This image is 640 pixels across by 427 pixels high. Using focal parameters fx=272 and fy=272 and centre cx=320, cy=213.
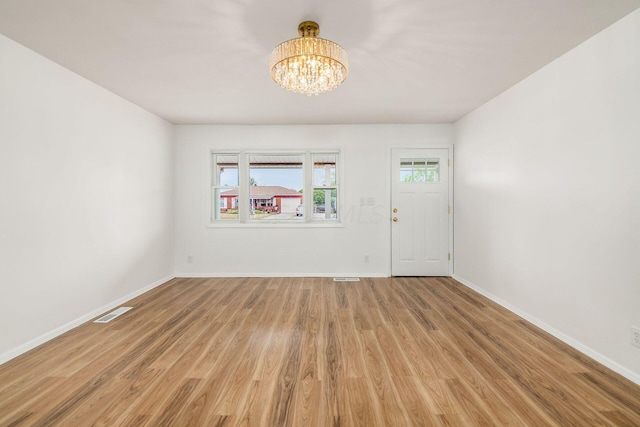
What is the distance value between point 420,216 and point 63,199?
4514mm

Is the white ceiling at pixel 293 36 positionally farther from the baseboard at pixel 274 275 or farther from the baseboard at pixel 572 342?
the baseboard at pixel 274 275

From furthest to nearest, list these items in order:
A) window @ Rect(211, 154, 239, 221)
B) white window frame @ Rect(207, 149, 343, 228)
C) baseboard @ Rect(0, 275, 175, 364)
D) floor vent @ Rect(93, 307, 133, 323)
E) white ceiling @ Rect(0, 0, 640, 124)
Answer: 1. window @ Rect(211, 154, 239, 221)
2. white window frame @ Rect(207, 149, 343, 228)
3. floor vent @ Rect(93, 307, 133, 323)
4. baseboard @ Rect(0, 275, 175, 364)
5. white ceiling @ Rect(0, 0, 640, 124)

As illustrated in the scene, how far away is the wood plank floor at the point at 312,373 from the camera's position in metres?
1.54

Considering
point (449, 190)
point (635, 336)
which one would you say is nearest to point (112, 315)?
point (635, 336)

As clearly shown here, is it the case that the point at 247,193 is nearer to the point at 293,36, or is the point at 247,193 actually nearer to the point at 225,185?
the point at 225,185

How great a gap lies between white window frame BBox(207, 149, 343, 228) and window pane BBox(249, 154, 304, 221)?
0.34 feet

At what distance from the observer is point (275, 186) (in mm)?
4719

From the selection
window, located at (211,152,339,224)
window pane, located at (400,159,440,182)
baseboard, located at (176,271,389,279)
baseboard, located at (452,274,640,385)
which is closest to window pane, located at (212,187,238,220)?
window, located at (211,152,339,224)

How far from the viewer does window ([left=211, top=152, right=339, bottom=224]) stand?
4633 millimetres

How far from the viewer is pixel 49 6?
1.80 metres

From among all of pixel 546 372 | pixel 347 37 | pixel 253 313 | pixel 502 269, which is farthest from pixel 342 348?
pixel 347 37

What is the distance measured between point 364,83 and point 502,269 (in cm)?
270

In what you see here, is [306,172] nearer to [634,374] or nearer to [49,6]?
[49,6]

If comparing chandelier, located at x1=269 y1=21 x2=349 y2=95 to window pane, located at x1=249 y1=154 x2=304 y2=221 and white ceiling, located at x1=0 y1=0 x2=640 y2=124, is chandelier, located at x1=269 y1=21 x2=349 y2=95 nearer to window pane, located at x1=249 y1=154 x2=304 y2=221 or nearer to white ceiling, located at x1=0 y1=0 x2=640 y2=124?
white ceiling, located at x1=0 y1=0 x2=640 y2=124
